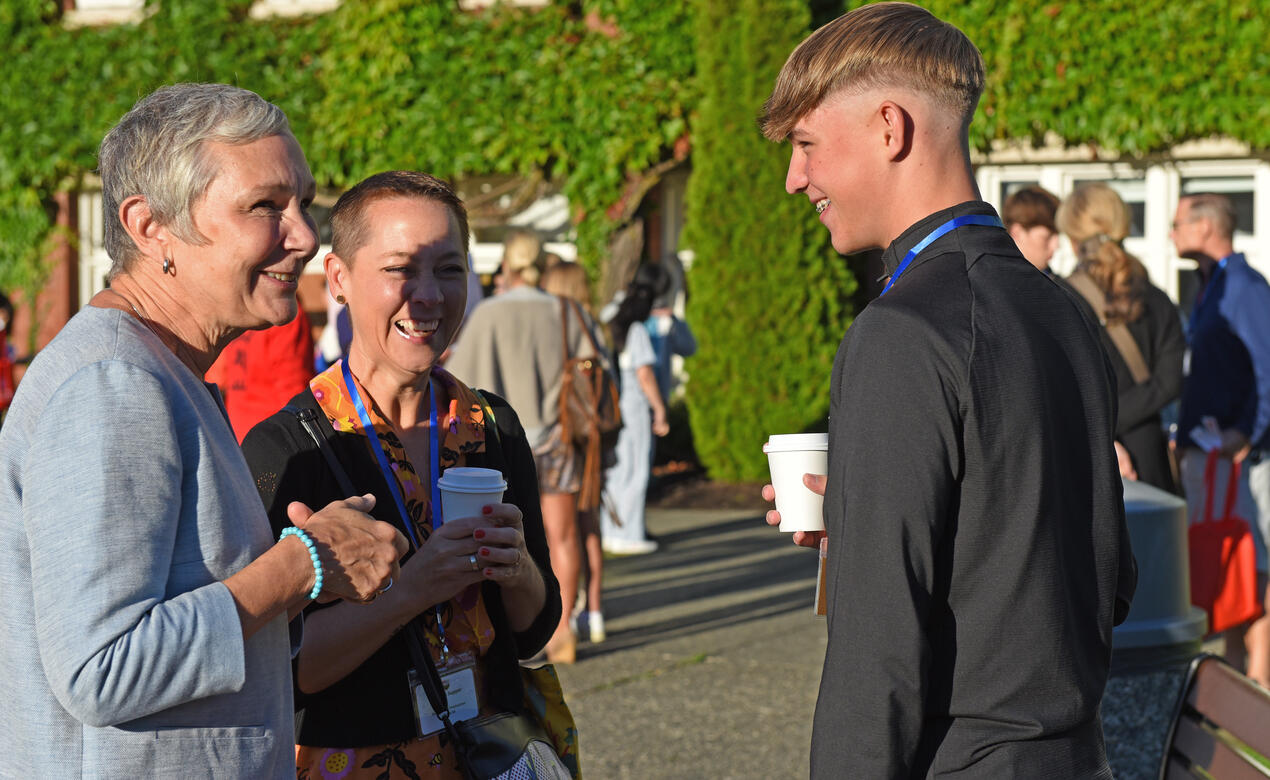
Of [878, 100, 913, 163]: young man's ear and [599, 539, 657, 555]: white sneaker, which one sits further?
[599, 539, 657, 555]: white sneaker

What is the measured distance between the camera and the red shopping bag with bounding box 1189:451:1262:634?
16.7 ft

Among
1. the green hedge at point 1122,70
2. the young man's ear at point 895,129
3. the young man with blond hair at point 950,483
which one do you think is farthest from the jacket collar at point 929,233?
the green hedge at point 1122,70

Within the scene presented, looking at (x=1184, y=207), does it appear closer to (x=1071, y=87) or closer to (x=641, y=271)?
(x=641, y=271)

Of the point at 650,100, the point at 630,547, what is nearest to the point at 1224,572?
the point at 630,547

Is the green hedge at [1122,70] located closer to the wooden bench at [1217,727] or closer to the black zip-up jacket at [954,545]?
the wooden bench at [1217,727]

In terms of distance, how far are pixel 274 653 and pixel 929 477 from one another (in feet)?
3.24

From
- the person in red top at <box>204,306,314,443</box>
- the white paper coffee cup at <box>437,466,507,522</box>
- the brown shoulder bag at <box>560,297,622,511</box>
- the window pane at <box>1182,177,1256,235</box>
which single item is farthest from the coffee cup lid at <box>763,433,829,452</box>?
the window pane at <box>1182,177,1256,235</box>

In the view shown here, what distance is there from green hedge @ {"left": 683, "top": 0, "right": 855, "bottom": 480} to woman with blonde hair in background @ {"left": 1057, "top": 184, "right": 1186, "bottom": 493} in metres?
7.12

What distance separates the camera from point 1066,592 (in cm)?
176

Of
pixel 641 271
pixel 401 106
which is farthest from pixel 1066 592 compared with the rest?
pixel 401 106

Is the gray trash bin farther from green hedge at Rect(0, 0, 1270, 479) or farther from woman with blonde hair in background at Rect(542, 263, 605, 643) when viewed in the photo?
green hedge at Rect(0, 0, 1270, 479)

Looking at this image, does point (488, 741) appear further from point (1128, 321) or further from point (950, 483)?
point (1128, 321)

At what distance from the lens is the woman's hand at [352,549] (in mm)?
1879

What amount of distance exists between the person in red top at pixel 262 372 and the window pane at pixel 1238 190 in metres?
9.69
